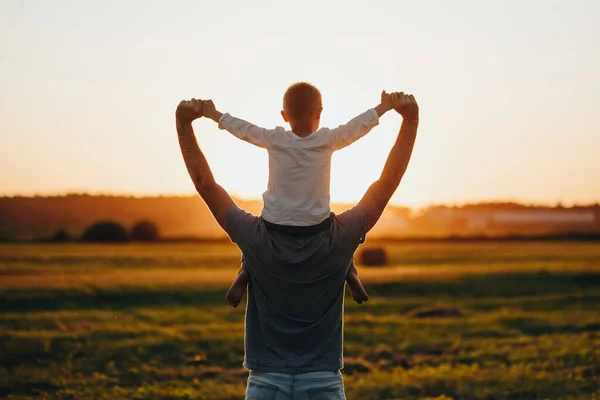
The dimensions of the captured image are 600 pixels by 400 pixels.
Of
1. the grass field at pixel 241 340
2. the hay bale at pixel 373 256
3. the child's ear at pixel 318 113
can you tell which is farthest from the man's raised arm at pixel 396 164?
the hay bale at pixel 373 256

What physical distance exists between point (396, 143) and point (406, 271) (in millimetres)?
42466

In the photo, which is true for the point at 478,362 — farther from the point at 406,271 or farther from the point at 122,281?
the point at 406,271

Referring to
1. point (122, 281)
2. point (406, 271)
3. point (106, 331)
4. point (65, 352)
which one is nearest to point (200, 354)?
point (65, 352)

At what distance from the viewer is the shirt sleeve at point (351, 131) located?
2.89 metres

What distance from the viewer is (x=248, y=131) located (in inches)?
114

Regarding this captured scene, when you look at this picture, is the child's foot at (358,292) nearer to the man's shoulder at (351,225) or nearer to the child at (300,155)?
the man's shoulder at (351,225)

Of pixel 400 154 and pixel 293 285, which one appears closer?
pixel 293 285

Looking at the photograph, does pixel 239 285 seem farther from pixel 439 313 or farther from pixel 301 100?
pixel 439 313

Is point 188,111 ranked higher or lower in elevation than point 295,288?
higher

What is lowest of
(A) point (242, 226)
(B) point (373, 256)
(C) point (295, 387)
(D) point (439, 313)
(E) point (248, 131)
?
(D) point (439, 313)

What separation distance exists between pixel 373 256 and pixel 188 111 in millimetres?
42507

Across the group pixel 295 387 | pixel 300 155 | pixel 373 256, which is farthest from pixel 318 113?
pixel 373 256

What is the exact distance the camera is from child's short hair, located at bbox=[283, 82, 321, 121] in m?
2.92

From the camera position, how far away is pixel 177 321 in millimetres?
23000
